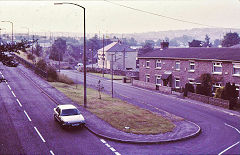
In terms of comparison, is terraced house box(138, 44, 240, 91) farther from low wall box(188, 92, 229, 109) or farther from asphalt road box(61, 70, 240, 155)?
asphalt road box(61, 70, 240, 155)

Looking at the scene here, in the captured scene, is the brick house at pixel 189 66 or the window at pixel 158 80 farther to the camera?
the window at pixel 158 80

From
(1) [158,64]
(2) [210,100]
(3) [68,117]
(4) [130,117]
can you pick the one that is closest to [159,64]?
(1) [158,64]

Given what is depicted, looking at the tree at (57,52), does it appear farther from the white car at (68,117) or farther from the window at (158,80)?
the white car at (68,117)

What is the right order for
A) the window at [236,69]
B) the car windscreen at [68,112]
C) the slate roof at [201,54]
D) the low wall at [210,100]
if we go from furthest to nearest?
1. the slate roof at [201,54]
2. the window at [236,69]
3. the low wall at [210,100]
4. the car windscreen at [68,112]

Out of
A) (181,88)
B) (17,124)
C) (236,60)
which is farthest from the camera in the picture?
(181,88)

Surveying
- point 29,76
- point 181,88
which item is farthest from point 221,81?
point 29,76

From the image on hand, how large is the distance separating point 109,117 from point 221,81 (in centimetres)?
1982

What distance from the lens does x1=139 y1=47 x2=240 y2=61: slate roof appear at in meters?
37.0

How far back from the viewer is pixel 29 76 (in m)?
49.5

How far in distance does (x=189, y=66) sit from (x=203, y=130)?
2191 centimetres

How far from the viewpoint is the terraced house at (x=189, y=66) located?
3591 cm

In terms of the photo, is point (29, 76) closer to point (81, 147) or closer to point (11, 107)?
point (11, 107)

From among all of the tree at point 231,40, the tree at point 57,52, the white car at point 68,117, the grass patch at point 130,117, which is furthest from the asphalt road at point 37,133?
the tree at point 231,40

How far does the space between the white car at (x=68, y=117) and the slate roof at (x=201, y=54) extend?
77.1 feet
